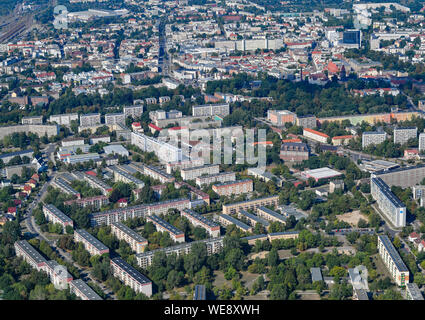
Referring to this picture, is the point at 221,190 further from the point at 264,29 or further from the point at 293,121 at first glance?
the point at 264,29

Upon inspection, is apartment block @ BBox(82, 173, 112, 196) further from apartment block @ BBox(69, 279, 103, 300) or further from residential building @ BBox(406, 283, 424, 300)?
residential building @ BBox(406, 283, 424, 300)

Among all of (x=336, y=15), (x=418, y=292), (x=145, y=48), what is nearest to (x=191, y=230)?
(x=418, y=292)

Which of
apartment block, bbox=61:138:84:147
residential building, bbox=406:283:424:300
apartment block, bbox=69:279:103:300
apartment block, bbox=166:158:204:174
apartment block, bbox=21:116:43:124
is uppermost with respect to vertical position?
apartment block, bbox=69:279:103:300

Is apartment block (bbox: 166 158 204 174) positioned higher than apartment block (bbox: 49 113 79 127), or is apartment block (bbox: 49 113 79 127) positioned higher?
apartment block (bbox: 166 158 204 174)

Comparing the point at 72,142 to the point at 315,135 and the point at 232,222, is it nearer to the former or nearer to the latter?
the point at 315,135

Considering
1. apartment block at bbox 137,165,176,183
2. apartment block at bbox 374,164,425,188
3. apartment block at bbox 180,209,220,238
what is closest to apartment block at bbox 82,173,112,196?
apartment block at bbox 137,165,176,183

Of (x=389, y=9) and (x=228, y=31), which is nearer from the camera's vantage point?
(x=228, y=31)
